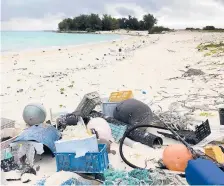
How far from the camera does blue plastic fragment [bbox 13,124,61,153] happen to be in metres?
4.18

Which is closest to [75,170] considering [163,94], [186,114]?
[186,114]

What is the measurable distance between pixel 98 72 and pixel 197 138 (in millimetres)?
7083

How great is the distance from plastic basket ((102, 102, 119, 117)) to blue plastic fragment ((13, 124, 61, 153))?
1.36 meters

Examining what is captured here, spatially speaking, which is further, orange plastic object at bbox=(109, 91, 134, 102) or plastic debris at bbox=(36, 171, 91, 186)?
orange plastic object at bbox=(109, 91, 134, 102)

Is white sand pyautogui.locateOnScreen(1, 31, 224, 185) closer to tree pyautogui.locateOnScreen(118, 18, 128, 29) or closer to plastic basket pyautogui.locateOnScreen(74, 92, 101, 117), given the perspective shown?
plastic basket pyautogui.locateOnScreen(74, 92, 101, 117)

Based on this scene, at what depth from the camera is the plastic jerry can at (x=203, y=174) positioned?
285 centimetres

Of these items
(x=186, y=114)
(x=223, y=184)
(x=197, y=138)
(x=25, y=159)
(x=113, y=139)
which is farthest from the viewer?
(x=186, y=114)

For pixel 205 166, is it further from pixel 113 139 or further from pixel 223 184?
pixel 113 139

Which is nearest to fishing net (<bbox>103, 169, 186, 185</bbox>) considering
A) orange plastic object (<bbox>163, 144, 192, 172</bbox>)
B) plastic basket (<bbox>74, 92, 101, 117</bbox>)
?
orange plastic object (<bbox>163, 144, 192, 172</bbox>)

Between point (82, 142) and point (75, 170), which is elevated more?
point (82, 142)

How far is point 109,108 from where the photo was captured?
5.65 meters

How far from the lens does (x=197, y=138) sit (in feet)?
15.1

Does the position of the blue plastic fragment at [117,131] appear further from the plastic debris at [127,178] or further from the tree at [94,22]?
the tree at [94,22]

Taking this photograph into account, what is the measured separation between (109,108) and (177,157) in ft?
6.74
